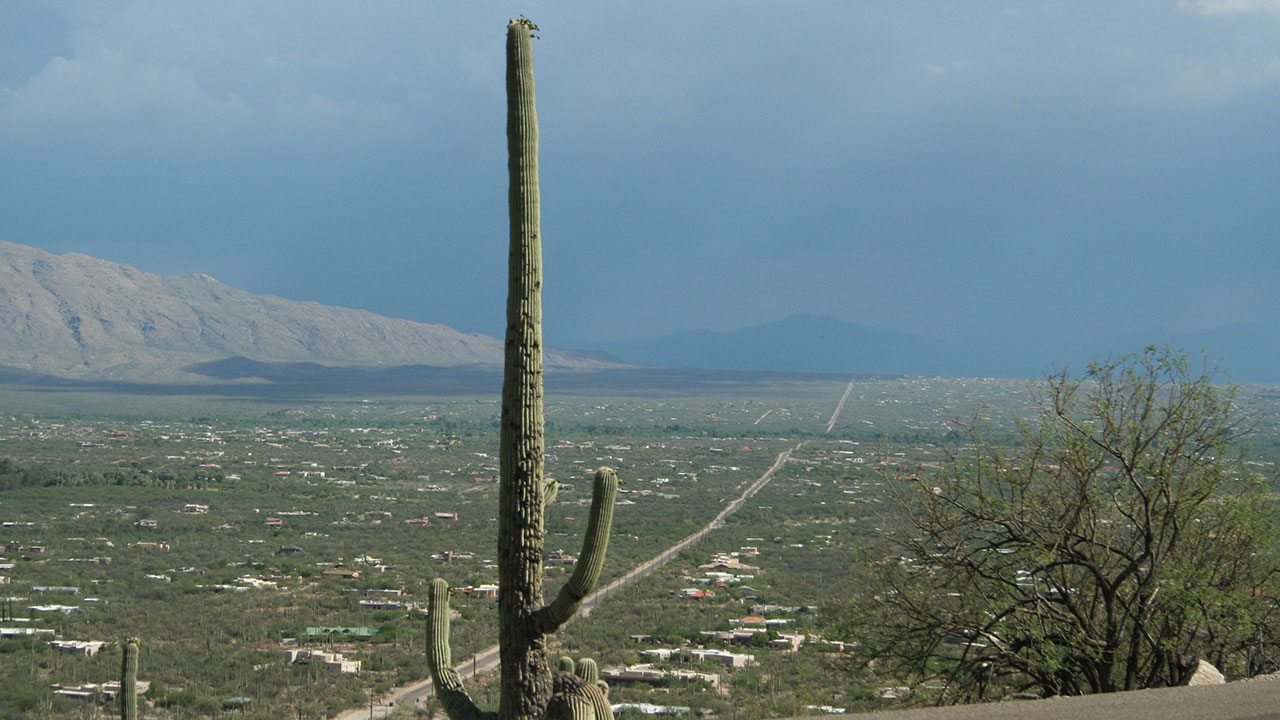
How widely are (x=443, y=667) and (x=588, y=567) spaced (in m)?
1.62

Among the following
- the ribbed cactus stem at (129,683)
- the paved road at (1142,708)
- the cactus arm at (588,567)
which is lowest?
the ribbed cactus stem at (129,683)

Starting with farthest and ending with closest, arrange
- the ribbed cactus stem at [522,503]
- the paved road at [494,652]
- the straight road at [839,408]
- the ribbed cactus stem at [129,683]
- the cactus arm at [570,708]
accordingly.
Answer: the straight road at [839,408]
the paved road at [494,652]
the ribbed cactus stem at [129,683]
the ribbed cactus stem at [522,503]
the cactus arm at [570,708]

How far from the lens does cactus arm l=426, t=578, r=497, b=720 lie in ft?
22.6

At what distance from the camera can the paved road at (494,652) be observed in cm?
1814

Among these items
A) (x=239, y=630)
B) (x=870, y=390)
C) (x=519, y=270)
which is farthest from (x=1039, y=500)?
(x=870, y=390)

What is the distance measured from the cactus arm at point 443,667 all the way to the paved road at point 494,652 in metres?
1.08

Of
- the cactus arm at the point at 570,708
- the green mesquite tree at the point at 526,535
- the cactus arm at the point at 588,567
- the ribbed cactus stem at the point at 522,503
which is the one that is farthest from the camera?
the ribbed cactus stem at the point at 522,503

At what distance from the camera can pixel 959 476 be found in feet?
40.0

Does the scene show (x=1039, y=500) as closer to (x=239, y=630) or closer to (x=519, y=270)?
(x=519, y=270)

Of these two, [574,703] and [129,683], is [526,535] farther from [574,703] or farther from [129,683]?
[129,683]

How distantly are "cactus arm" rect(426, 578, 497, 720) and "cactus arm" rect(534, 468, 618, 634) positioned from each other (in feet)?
2.60

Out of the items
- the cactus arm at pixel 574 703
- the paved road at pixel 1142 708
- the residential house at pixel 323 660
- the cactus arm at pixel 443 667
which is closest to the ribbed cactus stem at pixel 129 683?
the cactus arm at pixel 443 667

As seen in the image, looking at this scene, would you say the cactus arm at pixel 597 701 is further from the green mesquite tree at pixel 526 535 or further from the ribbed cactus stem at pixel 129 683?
the ribbed cactus stem at pixel 129 683

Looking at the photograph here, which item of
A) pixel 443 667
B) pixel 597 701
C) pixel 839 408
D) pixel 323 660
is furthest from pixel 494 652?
pixel 839 408
